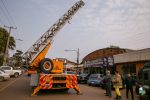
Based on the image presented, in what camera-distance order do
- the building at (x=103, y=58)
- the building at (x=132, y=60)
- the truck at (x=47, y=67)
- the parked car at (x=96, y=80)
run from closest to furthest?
the truck at (x=47, y=67) → the parked car at (x=96, y=80) → the building at (x=132, y=60) → the building at (x=103, y=58)

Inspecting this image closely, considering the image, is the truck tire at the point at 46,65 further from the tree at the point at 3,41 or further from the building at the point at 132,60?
the tree at the point at 3,41

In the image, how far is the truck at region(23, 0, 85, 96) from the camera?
14.3 meters

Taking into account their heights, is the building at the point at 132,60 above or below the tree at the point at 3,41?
below

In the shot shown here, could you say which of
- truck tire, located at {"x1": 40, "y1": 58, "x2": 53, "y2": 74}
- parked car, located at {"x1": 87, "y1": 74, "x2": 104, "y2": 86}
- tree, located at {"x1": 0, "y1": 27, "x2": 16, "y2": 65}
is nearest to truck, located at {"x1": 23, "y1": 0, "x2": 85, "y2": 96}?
truck tire, located at {"x1": 40, "y1": 58, "x2": 53, "y2": 74}

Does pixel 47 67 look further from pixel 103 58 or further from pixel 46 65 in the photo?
pixel 103 58

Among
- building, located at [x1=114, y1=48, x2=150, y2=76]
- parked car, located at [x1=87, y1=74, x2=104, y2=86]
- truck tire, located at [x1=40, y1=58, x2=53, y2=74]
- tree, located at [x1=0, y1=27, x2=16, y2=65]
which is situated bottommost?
parked car, located at [x1=87, y1=74, x2=104, y2=86]

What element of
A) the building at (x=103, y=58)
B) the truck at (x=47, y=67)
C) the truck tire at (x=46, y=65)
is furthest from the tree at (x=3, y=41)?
the truck tire at (x=46, y=65)

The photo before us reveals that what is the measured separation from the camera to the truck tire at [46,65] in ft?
50.9

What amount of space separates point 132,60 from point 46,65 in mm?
18868

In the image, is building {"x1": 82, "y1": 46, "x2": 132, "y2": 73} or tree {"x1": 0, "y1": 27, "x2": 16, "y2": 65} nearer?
building {"x1": 82, "y1": 46, "x2": 132, "y2": 73}

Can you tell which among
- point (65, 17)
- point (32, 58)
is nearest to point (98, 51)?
point (65, 17)

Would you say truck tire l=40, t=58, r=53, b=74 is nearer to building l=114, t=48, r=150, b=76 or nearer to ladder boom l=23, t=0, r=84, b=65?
ladder boom l=23, t=0, r=84, b=65

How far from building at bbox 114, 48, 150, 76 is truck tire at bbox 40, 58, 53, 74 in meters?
16.2

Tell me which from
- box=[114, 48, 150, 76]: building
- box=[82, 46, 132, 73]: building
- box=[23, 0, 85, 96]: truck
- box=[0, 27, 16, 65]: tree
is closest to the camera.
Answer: box=[23, 0, 85, 96]: truck
